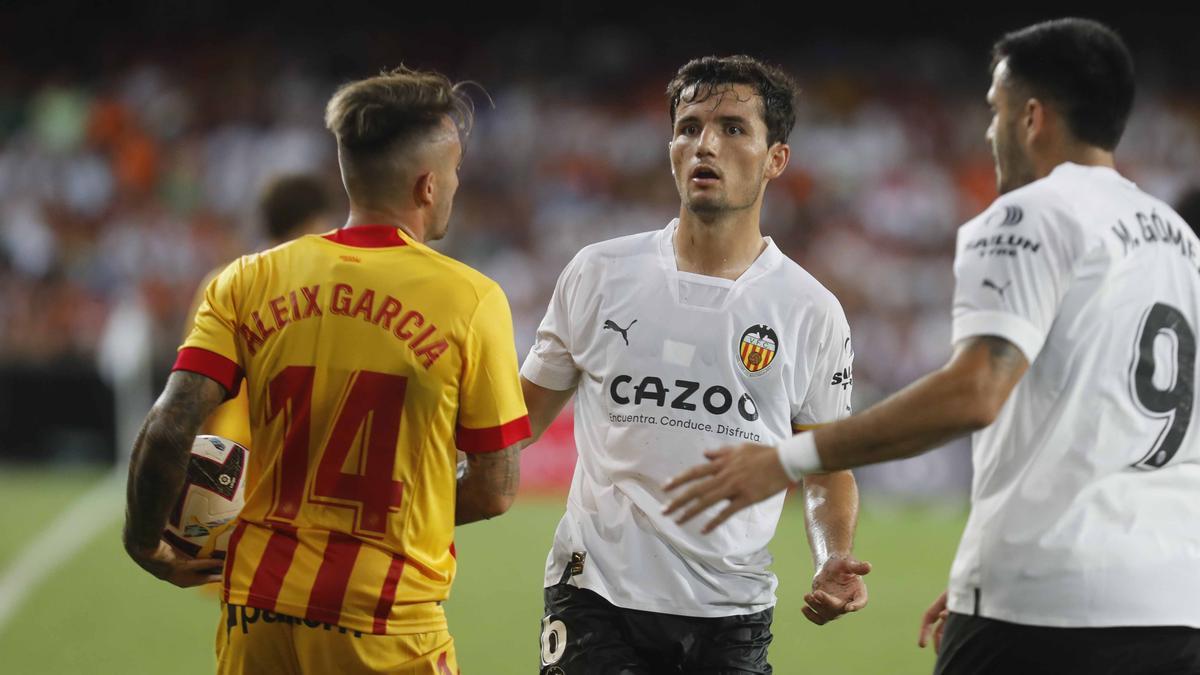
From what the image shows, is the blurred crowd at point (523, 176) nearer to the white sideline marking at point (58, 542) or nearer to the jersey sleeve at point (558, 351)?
the white sideline marking at point (58, 542)

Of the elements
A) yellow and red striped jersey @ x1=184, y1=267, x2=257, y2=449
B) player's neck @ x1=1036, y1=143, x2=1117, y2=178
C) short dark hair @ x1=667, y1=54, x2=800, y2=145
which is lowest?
yellow and red striped jersey @ x1=184, y1=267, x2=257, y2=449

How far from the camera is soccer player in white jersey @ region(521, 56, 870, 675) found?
14.2 feet

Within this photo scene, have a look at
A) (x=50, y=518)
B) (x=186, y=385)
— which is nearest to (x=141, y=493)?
(x=186, y=385)

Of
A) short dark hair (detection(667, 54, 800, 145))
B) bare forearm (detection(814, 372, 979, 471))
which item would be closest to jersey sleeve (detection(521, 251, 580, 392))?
short dark hair (detection(667, 54, 800, 145))

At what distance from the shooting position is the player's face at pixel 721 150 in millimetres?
4629

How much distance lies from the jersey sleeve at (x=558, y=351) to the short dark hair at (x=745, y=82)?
690 millimetres

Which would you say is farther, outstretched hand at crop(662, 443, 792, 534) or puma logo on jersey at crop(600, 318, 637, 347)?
puma logo on jersey at crop(600, 318, 637, 347)

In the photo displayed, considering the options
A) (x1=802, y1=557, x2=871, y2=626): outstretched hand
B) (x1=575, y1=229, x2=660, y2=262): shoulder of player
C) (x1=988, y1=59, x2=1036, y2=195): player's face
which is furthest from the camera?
(x1=575, y1=229, x2=660, y2=262): shoulder of player

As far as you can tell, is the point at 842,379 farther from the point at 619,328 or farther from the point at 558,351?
the point at 558,351

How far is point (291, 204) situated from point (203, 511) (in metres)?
2.96

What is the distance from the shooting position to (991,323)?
127 inches

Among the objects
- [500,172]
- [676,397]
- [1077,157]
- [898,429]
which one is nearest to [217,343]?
[676,397]

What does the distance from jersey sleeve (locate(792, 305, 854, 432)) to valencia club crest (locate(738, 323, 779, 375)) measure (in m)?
0.13

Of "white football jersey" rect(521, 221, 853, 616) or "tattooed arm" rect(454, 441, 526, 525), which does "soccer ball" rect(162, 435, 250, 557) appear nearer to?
"tattooed arm" rect(454, 441, 526, 525)
